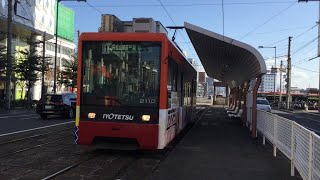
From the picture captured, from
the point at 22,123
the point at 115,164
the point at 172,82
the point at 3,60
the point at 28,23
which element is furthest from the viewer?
the point at 28,23

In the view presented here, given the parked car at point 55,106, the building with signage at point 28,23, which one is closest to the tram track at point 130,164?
the parked car at point 55,106

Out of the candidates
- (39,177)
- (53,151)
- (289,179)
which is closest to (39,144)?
(53,151)

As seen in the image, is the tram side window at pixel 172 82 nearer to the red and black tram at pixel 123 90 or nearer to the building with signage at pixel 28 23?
the red and black tram at pixel 123 90

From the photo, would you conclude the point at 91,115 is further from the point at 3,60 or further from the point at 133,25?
the point at 3,60

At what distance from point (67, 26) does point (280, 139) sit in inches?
3559

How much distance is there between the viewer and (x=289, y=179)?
9.75 meters

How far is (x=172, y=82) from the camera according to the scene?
13289 mm

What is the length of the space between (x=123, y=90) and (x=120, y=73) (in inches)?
17.0

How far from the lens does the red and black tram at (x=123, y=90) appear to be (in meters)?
11.8

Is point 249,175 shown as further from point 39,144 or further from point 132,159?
point 39,144

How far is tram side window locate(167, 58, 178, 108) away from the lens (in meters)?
12.6

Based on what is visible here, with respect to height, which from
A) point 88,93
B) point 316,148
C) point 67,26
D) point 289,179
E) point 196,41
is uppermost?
point 67,26

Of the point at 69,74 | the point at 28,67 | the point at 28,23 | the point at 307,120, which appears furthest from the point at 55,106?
the point at 69,74

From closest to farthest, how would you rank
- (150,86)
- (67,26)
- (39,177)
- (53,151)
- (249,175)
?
(39,177), (249,175), (150,86), (53,151), (67,26)
